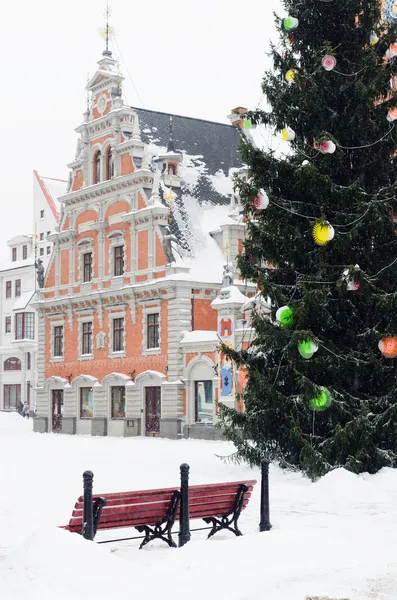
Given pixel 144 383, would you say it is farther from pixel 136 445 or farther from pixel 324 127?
pixel 324 127

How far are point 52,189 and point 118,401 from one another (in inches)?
1075

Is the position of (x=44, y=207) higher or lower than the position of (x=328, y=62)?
higher

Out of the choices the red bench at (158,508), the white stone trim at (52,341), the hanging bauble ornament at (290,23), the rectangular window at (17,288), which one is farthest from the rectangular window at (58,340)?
the red bench at (158,508)

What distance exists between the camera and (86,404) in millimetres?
41344

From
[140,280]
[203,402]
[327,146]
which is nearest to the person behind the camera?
[327,146]

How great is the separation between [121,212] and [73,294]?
17.3 feet

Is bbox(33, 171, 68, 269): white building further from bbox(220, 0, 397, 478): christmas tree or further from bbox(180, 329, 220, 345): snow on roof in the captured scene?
bbox(220, 0, 397, 478): christmas tree

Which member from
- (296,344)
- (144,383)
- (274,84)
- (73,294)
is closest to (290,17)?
(274,84)

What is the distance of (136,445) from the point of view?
31.0m

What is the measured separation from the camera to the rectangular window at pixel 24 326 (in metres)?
61.1

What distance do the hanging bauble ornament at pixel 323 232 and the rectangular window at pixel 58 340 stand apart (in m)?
28.7

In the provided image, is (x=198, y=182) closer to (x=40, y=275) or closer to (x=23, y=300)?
(x=40, y=275)

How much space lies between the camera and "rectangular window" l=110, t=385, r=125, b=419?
128 ft

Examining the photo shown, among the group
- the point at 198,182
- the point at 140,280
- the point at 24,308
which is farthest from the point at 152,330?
the point at 24,308
